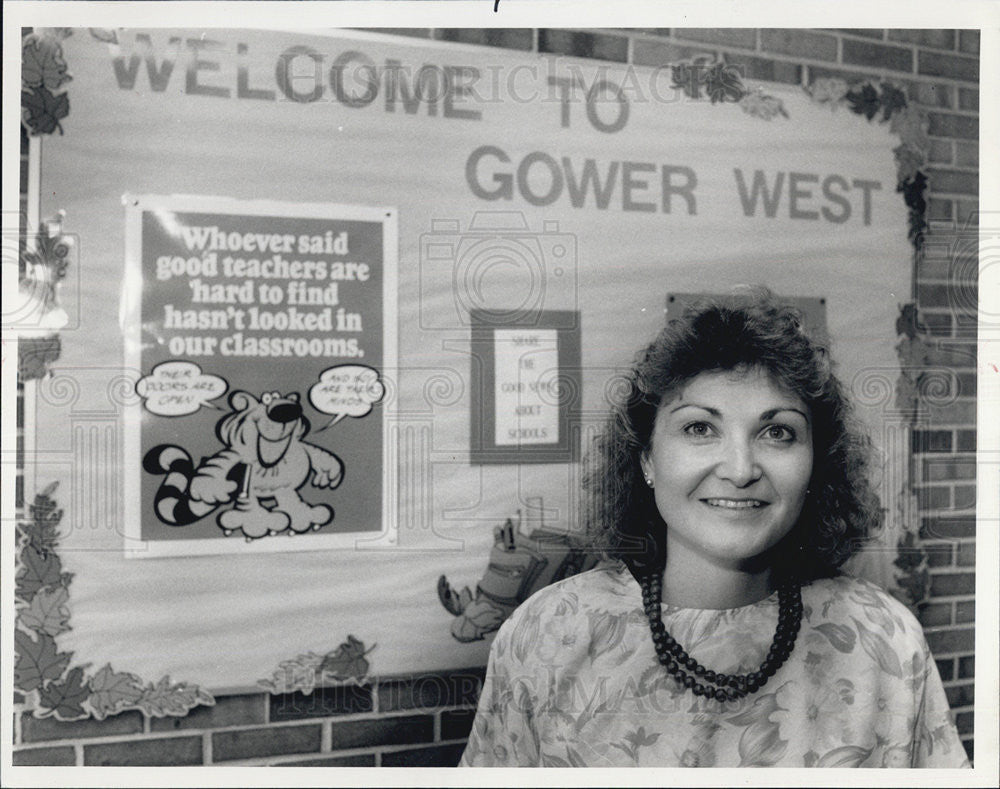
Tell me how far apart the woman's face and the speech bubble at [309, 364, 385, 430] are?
0.53 m

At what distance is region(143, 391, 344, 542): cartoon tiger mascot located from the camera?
5.14 feet

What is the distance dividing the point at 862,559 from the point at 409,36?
131cm

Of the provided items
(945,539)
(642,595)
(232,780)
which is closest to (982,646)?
(945,539)

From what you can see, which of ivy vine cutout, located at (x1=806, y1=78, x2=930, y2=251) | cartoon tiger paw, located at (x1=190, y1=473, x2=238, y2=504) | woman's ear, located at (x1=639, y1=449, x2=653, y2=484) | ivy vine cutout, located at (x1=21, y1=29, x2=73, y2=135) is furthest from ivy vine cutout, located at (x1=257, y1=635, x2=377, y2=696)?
ivy vine cutout, located at (x1=806, y1=78, x2=930, y2=251)

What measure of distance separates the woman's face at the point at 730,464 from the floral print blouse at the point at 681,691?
0.14 m

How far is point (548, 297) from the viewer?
1.62m

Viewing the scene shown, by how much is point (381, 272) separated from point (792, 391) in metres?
0.78

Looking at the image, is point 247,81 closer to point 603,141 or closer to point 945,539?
point 603,141

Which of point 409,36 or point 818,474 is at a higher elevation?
point 409,36

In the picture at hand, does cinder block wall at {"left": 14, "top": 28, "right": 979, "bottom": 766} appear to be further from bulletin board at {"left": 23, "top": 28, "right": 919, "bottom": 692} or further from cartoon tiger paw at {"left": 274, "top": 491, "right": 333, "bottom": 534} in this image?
cartoon tiger paw at {"left": 274, "top": 491, "right": 333, "bottom": 534}

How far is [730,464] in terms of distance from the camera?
153 centimetres

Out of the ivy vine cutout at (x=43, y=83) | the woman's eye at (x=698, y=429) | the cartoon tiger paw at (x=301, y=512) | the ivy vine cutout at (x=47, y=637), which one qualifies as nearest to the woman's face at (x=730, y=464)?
the woman's eye at (x=698, y=429)

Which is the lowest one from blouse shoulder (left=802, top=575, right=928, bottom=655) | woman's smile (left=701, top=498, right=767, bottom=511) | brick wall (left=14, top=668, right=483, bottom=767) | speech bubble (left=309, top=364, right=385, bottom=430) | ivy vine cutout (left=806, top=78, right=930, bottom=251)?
brick wall (left=14, top=668, right=483, bottom=767)

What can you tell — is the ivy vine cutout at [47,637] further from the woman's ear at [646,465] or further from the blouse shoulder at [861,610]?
the blouse shoulder at [861,610]
